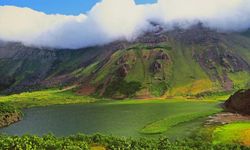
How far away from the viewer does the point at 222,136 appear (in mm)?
150625

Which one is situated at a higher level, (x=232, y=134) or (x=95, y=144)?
(x=95, y=144)

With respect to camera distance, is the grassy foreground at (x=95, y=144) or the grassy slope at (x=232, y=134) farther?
the grassy slope at (x=232, y=134)

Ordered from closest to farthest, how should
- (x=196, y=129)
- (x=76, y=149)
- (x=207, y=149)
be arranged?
(x=76, y=149), (x=207, y=149), (x=196, y=129)

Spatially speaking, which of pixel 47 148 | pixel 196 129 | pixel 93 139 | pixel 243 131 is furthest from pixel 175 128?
pixel 47 148

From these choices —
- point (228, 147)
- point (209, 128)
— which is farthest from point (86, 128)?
point (228, 147)

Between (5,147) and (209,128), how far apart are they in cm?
9098

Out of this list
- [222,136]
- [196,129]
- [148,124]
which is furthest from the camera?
[148,124]

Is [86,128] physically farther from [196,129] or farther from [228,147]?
[228,147]

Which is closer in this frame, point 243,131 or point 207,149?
point 207,149

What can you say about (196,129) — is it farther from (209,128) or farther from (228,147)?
(228,147)

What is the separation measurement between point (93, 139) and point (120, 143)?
13574 millimetres

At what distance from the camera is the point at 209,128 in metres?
173

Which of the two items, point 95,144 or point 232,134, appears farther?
point 232,134

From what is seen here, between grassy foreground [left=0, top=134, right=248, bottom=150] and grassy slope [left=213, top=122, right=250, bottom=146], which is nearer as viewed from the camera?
grassy foreground [left=0, top=134, right=248, bottom=150]
